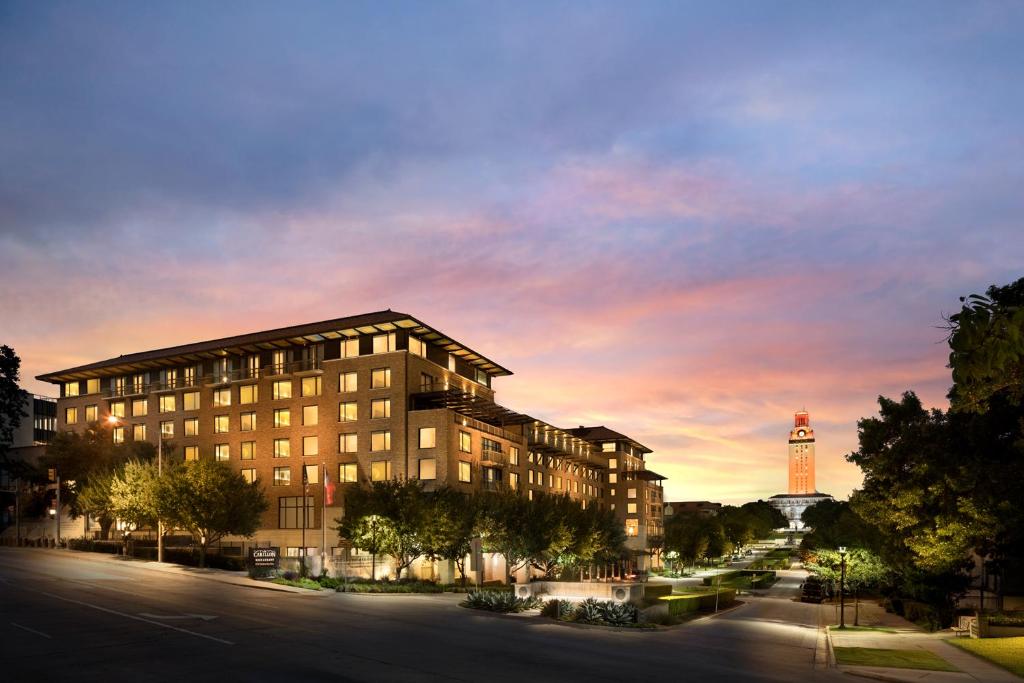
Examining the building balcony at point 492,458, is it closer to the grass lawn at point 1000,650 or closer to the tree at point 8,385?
the tree at point 8,385

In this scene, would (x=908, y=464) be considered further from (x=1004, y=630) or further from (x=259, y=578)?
(x=259, y=578)

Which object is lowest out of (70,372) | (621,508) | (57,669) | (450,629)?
(621,508)

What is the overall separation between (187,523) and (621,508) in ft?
334

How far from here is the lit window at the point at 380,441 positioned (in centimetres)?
7919

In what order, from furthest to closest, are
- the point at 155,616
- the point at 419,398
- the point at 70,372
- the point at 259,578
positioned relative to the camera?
the point at 70,372 < the point at 419,398 < the point at 259,578 < the point at 155,616

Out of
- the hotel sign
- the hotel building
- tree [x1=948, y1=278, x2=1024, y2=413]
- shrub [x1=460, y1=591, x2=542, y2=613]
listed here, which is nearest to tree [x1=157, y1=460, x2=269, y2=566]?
A: the hotel building

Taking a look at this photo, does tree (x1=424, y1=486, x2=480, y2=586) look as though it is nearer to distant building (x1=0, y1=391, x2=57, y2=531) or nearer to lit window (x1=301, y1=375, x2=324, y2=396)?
lit window (x1=301, y1=375, x2=324, y2=396)

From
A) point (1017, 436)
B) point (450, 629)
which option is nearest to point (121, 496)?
point (450, 629)

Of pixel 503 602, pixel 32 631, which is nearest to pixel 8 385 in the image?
pixel 32 631

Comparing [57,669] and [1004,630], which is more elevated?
[57,669]

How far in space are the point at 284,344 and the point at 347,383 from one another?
8.78m

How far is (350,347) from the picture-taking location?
8275 cm

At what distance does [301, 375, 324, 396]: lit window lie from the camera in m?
84.0

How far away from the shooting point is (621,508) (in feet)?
508
